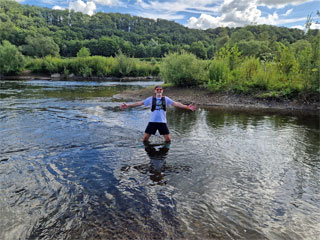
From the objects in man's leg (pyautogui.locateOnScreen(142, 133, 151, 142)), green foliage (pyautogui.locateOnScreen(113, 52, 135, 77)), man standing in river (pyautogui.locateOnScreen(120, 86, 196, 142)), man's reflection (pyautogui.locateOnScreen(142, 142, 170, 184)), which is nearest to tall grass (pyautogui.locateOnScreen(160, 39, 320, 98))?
man standing in river (pyautogui.locateOnScreen(120, 86, 196, 142))

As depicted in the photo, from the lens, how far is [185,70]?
26.1 metres

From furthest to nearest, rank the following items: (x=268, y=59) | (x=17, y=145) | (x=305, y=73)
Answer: (x=268, y=59) < (x=305, y=73) < (x=17, y=145)

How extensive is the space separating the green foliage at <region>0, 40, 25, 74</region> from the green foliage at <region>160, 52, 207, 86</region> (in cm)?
5267

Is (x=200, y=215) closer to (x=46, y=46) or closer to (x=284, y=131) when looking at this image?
(x=284, y=131)

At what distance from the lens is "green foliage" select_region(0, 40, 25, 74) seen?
60162 millimetres

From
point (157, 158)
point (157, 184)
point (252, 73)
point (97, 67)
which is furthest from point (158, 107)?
point (97, 67)

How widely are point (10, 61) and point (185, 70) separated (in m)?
55.8

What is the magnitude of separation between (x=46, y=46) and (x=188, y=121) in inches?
3843

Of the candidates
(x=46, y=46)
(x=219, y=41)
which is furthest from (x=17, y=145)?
(x=219, y=41)

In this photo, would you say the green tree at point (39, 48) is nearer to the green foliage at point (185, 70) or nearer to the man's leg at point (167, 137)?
the green foliage at point (185, 70)

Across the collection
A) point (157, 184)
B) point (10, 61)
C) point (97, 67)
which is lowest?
point (157, 184)

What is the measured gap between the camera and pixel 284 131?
1299cm

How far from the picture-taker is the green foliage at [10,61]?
60162 mm

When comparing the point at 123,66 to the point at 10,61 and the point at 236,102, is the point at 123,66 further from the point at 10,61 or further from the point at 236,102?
the point at 236,102
